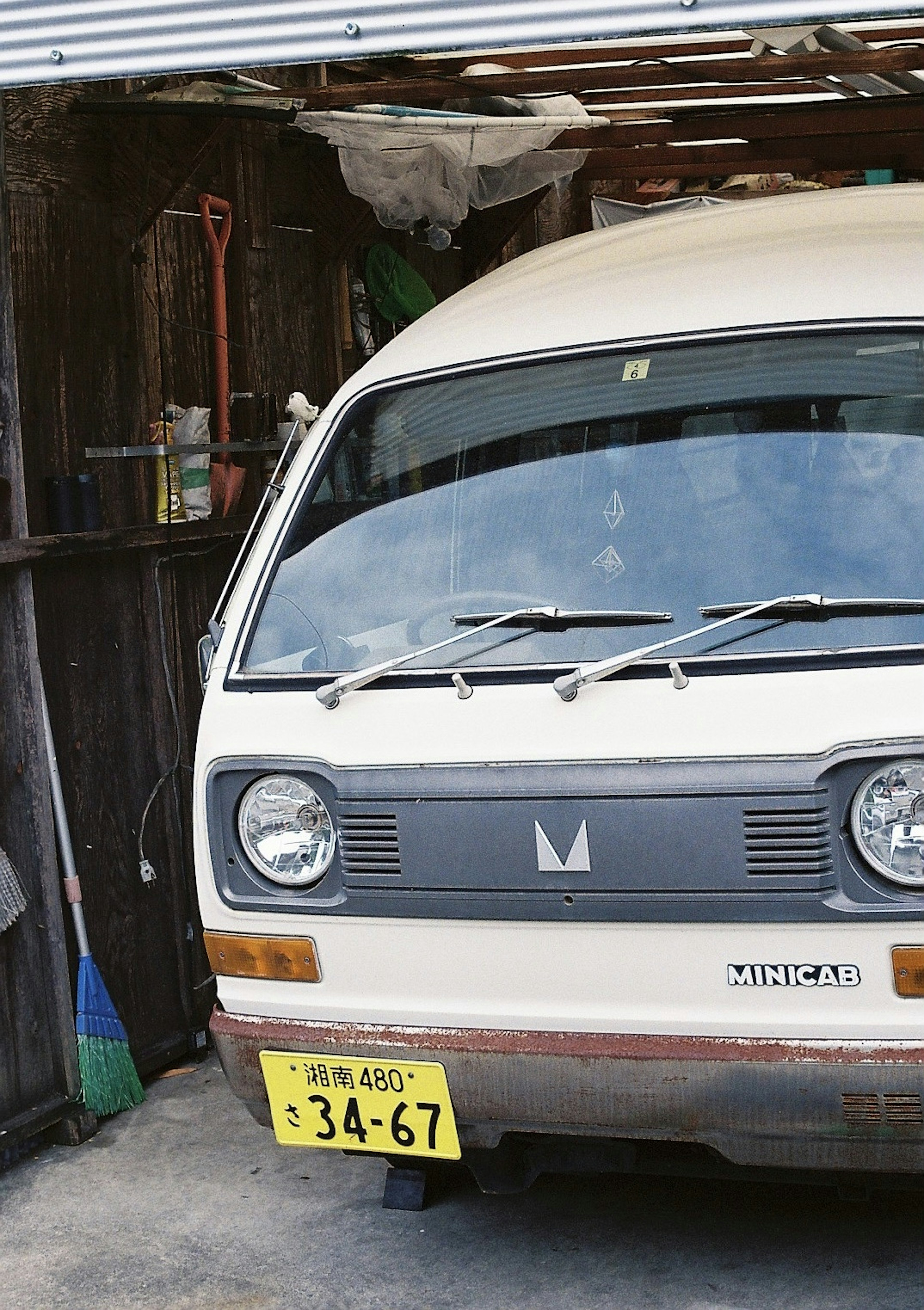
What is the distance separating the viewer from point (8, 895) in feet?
14.7

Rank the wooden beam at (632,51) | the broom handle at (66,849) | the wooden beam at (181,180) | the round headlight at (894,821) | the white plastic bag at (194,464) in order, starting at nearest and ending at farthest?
the round headlight at (894,821) → the broom handle at (66,849) → the wooden beam at (181,180) → the white plastic bag at (194,464) → the wooden beam at (632,51)

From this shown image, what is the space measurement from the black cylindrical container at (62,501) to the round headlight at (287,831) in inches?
67.2

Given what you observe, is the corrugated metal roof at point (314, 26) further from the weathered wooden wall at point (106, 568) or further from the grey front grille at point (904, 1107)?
the grey front grille at point (904, 1107)

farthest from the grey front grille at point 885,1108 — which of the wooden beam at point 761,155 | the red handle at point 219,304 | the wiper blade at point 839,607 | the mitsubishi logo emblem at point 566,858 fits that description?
the wooden beam at point 761,155

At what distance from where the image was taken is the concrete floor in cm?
357

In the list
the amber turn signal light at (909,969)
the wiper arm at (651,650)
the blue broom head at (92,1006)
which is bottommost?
the blue broom head at (92,1006)

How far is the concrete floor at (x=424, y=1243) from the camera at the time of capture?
11.7 ft

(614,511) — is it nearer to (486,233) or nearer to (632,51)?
(632,51)

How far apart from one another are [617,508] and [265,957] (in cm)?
125

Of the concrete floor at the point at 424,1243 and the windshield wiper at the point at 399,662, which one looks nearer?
the windshield wiper at the point at 399,662

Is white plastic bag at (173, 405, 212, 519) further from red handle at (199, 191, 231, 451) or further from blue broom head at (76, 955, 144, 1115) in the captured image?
blue broom head at (76, 955, 144, 1115)

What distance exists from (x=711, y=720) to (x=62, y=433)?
268 cm

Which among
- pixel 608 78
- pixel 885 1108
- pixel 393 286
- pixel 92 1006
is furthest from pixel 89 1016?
pixel 393 286

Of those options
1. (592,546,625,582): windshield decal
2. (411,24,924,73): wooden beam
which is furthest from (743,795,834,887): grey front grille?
(411,24,924,73): wooden beam
